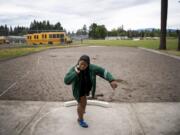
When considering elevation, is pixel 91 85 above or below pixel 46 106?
above

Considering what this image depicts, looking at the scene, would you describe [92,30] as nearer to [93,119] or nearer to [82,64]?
[93,119]

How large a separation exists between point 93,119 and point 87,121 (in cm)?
16

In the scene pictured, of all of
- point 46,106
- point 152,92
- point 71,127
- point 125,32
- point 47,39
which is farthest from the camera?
point 125,32

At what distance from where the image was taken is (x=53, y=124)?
461 centimetres

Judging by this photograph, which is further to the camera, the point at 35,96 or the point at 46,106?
the point at 35,96

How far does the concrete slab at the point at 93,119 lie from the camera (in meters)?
4.29

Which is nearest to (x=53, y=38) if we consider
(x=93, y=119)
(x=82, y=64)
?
(x=93, y=119)

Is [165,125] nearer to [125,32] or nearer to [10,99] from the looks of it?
[10,99]

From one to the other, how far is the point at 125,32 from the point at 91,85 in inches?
4897

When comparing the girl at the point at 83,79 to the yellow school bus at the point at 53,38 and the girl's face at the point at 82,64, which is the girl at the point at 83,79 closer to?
the girl's face at the point at 82,64

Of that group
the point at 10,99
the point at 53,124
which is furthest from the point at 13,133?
the point at 10,99

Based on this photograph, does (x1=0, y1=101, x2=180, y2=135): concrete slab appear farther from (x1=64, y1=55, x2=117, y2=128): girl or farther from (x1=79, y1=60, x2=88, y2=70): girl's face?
(x1=79, y1=60, x2=88, y2=70): girl's face

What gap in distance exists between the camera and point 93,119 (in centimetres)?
483

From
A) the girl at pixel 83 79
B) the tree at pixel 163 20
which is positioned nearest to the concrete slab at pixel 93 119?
the girl at pixel 83 79
